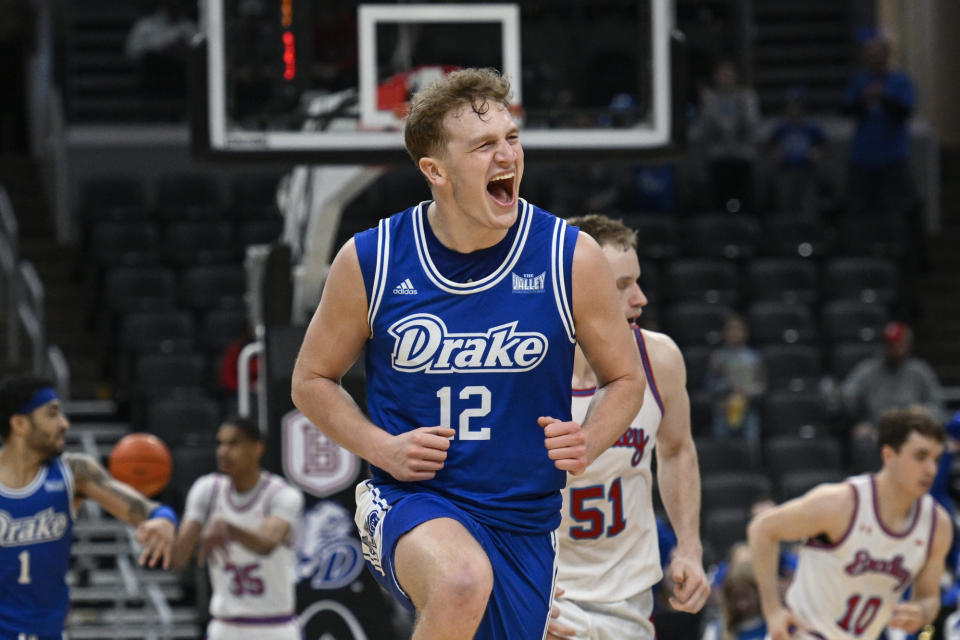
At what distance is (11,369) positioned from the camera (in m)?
13.9

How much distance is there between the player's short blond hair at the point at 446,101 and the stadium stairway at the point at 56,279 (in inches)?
415

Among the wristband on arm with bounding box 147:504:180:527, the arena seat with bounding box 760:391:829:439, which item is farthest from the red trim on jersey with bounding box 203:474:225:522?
the arena seat with bounding box 760:391:829:439

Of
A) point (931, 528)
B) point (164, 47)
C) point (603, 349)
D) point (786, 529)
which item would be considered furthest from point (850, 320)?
point (603, 349)

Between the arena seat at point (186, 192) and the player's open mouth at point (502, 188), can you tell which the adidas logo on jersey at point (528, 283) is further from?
the arena seat at point (186, 192)

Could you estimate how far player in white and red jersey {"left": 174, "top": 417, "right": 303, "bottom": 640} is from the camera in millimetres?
9438

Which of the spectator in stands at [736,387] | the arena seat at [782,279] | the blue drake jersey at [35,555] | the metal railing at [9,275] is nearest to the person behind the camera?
the blue drake jersey at [35,555]

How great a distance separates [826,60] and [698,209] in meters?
4.47

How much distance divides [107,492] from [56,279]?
376 inches

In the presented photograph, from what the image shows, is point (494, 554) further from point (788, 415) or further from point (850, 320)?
point (850, 320)

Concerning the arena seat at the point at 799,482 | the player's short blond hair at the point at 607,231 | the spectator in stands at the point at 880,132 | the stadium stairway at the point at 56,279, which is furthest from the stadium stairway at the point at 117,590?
the spectator in stands at the point at 880,132

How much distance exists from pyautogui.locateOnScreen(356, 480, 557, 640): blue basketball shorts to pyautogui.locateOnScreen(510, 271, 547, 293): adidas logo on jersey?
1.89 feet

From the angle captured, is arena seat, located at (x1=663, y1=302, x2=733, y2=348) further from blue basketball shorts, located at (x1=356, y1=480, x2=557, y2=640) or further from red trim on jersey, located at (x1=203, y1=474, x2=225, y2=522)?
blue basketball shorts, located at (x1=356, y1=480, x2=557, y2=640)

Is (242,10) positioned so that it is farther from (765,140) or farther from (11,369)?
(765,140)

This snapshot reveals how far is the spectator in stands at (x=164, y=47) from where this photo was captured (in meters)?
17.4
